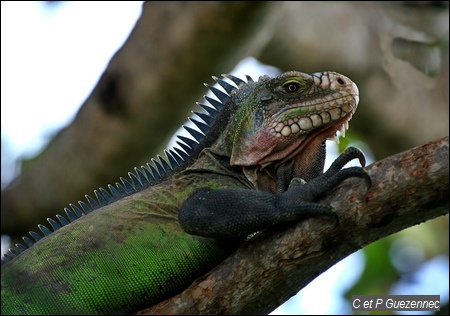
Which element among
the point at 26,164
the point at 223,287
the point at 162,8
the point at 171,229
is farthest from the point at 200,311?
the point at 26,164

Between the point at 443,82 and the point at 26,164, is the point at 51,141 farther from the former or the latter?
the point at 443,82

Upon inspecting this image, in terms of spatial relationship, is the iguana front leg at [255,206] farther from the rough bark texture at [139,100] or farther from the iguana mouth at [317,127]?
the rough bark texture at [139,100]

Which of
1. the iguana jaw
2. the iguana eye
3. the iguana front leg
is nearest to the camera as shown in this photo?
the iguana front leg

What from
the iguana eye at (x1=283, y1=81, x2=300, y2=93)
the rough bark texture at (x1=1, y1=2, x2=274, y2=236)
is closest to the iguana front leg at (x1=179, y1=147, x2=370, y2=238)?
the iguana eye at (x1=283, y1=81, x2=300, y2=93)

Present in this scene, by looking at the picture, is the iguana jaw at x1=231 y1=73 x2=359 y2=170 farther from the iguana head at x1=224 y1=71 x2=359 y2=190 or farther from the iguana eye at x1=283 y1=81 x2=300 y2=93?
the iguana eye at x1=283 y1=81 x2=300 y2=93

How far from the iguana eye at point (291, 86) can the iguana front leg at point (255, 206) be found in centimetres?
98

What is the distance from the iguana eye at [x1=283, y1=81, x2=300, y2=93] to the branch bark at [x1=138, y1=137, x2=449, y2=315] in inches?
53.7

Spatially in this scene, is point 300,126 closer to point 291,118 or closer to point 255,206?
point 291,118

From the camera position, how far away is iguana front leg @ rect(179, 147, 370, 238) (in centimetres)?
527

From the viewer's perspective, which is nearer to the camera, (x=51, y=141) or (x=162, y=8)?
(x=162, y=8)

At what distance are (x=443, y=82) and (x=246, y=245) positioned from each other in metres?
7.53

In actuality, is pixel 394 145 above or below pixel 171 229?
below

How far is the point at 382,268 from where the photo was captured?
477 inches

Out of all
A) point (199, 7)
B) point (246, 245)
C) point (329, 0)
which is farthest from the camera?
point (329, 0)
